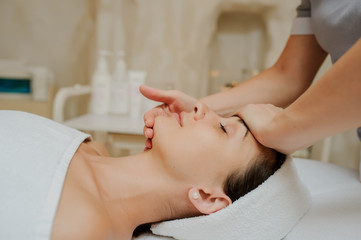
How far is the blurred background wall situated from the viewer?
6.79 feet

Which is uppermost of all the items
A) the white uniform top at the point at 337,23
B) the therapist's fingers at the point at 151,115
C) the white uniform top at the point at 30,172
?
the white uniform top at the point at 337,23

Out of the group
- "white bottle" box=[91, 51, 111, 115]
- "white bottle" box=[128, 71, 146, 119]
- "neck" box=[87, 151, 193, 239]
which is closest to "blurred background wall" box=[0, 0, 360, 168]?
"white bottle" box=[128, 71, 146, 119]

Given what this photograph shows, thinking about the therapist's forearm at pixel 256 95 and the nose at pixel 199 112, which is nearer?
the nose at pixel 199 112

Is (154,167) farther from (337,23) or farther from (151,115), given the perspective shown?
(337,23)

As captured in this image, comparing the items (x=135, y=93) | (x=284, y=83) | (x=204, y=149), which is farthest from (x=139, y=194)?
(x=135, y=93)

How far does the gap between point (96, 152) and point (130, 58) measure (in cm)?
136

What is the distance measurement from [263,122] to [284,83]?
38 centimetres

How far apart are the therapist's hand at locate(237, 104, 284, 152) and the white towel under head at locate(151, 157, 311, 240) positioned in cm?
9

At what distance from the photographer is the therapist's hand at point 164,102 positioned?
885 mm

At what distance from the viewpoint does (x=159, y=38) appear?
83.2 inches

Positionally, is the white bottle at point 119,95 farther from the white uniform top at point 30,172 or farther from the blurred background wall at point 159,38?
the white uniform top at point 30,172

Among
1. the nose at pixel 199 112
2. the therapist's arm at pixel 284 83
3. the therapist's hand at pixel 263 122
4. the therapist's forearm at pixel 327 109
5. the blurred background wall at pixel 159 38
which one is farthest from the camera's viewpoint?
the blurred background wall at pixel 159 38

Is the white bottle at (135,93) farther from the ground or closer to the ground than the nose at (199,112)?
closer to the ground

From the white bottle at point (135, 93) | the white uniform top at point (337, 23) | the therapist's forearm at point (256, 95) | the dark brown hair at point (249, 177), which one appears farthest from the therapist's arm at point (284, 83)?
the white bottle at point (135, 93)
